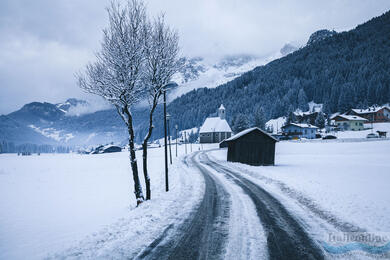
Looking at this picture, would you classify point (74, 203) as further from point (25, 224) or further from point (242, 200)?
point (242, 200)

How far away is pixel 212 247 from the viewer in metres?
5.57

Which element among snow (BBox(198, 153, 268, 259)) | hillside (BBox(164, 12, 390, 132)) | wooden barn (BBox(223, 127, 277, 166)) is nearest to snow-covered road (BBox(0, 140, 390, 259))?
snow (BBox(198, 153, 268, 259))

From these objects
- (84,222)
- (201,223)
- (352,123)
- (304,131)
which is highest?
(352,123)

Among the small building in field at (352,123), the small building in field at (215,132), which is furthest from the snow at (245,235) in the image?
the small building in field at (352,123)

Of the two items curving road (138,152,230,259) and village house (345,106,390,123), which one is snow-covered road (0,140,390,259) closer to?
curving road (138,152,230,259)

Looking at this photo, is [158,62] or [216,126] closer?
[158,62]

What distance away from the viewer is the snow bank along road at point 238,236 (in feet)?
17.1

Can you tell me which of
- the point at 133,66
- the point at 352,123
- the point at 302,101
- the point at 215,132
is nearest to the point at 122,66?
the point at 133,66

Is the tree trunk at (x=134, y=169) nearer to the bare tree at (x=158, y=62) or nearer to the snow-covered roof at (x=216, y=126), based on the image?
the bare tree at (x=158, y=62)

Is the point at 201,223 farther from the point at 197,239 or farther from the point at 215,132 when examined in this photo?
the point at 215,132

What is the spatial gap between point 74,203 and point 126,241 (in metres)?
9.07

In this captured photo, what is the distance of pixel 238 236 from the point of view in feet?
20.3

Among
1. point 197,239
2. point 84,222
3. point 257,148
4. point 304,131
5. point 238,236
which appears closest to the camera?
point 197,239

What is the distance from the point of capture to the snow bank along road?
5.21 meters
